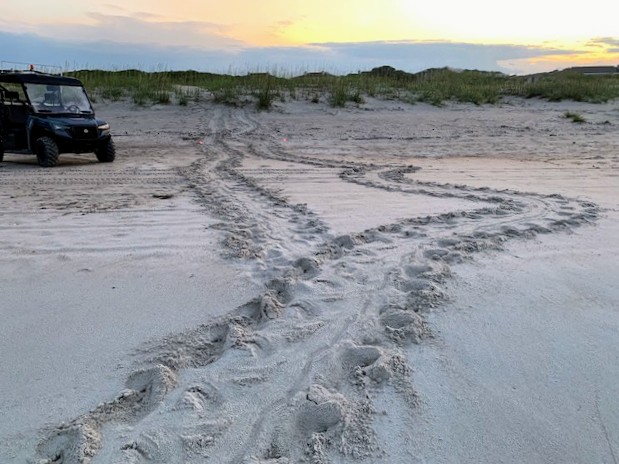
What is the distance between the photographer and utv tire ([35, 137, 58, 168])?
8602mm

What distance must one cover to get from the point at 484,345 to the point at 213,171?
602 cm

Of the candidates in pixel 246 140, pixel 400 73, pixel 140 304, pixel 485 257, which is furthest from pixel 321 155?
pixel 400 73

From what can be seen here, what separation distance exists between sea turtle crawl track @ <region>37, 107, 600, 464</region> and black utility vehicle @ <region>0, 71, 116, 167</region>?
4679mm

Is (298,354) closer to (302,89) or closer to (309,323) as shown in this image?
(309,323)

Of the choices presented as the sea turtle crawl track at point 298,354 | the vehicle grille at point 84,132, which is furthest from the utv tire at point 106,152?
the sea turtle crawl track at point 298,354

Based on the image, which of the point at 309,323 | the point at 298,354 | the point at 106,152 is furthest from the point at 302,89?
the point at 298,354

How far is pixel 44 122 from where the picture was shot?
340 inches

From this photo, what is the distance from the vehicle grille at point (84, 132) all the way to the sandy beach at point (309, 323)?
204cm

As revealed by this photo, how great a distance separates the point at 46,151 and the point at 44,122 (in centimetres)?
47

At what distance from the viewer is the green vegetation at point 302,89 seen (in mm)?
16016

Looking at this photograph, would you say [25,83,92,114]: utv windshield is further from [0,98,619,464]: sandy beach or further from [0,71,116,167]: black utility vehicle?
[0,98,619,464]: sandy beach

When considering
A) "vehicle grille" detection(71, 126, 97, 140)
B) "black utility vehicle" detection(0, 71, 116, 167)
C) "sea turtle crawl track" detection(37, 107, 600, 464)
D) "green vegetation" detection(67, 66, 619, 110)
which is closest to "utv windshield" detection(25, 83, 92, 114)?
"black utility vehicle" detection(0, 71, 116, 167)

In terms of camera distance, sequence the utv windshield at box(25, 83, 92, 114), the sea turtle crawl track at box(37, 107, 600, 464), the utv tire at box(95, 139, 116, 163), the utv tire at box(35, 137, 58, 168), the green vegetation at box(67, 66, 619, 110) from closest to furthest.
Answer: the sea turtle crawl track at box(37, 107, 600, 464) < the utv tire at box(35, 137, 58, 168) < the utv windshield at box(25, 83, 92, 114) < the utv tire at box(95, 139, 116, 163) < the green vegetation at box(67, 66, 619, 110)

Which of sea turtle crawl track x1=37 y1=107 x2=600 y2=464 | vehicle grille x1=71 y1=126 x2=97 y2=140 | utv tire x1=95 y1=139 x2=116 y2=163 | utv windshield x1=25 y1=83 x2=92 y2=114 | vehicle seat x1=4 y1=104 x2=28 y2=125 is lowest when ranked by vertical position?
→ sea turtle crawl track x1=37 y1=107 x2=600 y2=464
